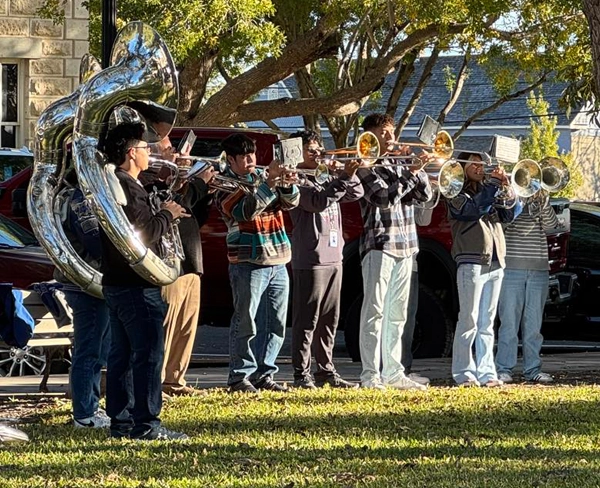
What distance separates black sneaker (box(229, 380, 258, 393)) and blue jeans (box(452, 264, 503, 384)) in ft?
6.10

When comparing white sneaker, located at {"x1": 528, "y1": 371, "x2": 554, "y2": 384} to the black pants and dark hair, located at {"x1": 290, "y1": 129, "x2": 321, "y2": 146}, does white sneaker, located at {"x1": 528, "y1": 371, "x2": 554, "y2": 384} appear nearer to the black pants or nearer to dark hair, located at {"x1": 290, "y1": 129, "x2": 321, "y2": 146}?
the black pants

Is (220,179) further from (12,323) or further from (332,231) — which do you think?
(12,323)

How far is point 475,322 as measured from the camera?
11.4m

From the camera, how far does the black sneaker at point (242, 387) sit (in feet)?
34.1

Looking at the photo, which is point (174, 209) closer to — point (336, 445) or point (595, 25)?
point (336, 445)

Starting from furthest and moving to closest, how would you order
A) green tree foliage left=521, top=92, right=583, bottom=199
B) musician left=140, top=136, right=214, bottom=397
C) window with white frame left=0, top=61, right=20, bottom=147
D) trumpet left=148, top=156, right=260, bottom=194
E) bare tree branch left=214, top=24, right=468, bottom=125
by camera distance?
green tree foliage left=521, top=92, right=583, bottom=199 → bare tree branch left=214, top=24, right=468, bottom=125 → window with white frame left=0, top=61, right=20, bottom=147 → musician left=140, top=136, right=214, bottom=397 → trumpet left=148, top=156, right=260, bottom=194

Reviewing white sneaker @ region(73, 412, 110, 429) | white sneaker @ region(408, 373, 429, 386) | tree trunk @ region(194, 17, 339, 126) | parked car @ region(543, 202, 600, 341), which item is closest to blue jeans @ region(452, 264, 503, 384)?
white sneaker @ region(408, 373, 429, 386)

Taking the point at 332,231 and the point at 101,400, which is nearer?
the point at 101,400

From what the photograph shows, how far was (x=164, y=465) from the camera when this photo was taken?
7.46 meters

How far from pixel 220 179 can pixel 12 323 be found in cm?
216

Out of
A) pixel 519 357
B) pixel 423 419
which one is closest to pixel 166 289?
pixel 423 419

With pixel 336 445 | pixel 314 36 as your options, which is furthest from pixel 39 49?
pixel 336 445

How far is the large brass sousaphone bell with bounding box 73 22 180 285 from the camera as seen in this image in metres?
8.01

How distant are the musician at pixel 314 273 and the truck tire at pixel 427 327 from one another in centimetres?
207
